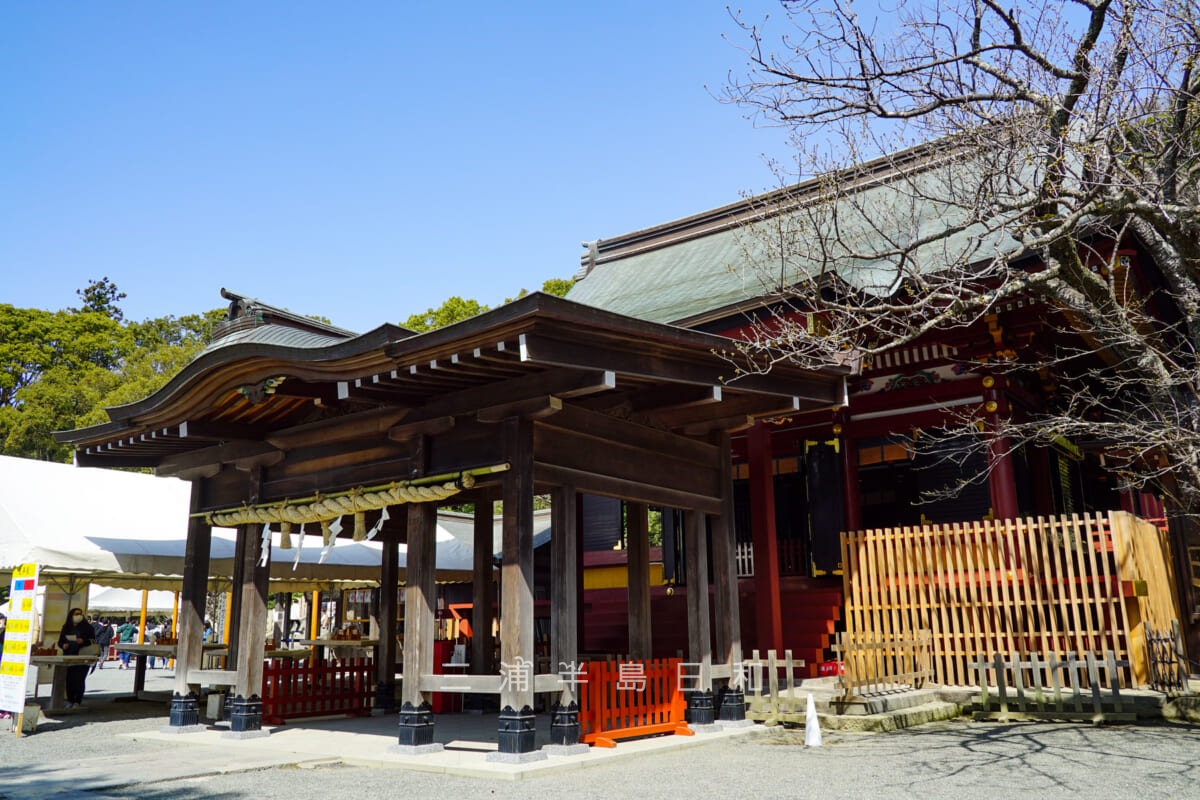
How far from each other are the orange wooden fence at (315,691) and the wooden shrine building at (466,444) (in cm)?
86

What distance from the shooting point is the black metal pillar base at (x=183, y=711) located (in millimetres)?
10258

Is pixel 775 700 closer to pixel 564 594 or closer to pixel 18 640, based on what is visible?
pixel 564 594

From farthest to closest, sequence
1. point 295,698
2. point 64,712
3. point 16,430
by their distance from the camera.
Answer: point 16,430
point 64,712
point 295,698

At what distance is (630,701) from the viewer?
870 cm

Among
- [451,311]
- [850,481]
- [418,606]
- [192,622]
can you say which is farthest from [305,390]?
[451,311]

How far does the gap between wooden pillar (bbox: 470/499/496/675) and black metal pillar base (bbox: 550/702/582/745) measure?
404 centimetres

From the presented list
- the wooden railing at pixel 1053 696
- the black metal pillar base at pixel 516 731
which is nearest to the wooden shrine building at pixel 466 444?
the black metal pillar base at pixel 516 731

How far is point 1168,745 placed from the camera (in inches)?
294

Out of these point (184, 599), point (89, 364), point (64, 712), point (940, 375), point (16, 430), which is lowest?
point (64, 712)

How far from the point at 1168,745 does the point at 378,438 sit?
771 cm

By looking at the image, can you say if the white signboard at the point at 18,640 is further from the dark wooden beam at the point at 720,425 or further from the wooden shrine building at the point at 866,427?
the wooden shrine building at the point at 866,427

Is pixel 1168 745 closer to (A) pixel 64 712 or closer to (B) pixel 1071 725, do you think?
(B) pixel 1071 725

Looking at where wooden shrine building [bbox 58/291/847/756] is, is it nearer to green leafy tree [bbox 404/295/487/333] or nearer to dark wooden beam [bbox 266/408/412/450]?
dark wooden beam [bbox 266/408/412/450]

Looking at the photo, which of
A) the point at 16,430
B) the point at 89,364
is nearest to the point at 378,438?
the point at 16,430
